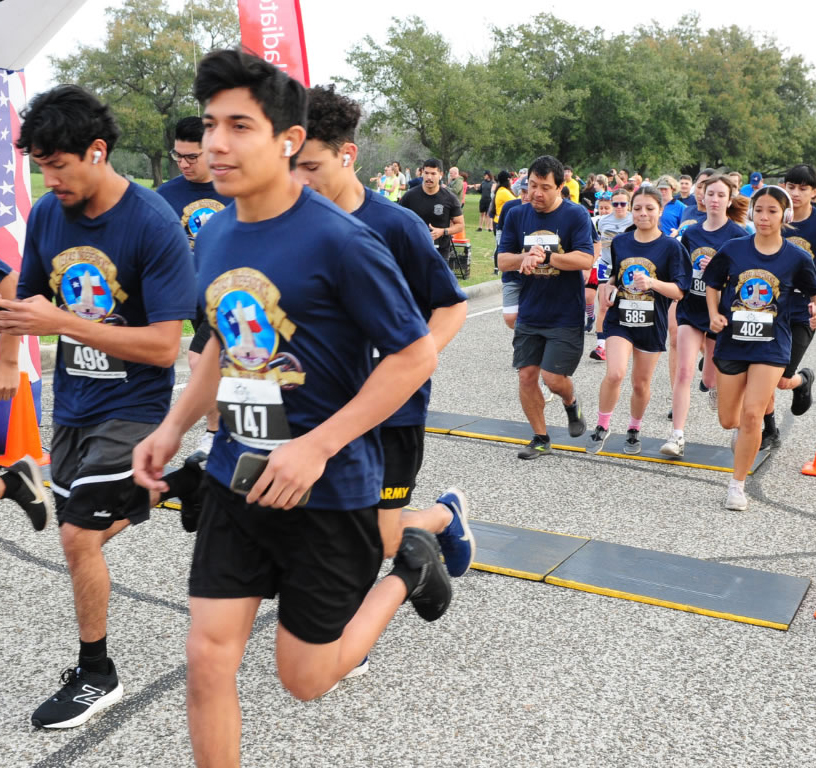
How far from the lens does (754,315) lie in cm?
593

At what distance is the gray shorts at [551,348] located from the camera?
6.84 metres

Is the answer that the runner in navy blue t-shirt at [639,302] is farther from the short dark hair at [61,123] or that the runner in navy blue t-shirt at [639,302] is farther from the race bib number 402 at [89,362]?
the short dark hair at [61,123]

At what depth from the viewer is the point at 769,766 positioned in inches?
120

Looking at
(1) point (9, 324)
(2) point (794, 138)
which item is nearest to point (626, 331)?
(1) point (9, 324)

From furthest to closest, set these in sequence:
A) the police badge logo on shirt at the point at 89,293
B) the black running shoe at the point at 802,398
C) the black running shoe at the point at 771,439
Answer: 1. the black running shoe at the point at 802,398
2. the black running shoe at the point at 771,439
3. the police badge logo on shirt at the point at 89,293

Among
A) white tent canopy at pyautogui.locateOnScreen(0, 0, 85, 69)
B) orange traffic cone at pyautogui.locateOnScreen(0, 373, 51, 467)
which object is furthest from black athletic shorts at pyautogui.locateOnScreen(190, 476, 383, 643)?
white tent canopy at pyautogui.locateOnScreen(0, 0, 85, 69)

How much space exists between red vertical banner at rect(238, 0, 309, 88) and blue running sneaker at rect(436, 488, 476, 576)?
8350mm

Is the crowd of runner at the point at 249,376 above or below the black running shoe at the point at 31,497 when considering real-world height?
above

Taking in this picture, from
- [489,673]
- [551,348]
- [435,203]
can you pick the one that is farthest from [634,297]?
[435,203]

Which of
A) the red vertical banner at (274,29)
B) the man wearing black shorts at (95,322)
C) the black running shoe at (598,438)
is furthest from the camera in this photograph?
the red vertical banner at (274,29)

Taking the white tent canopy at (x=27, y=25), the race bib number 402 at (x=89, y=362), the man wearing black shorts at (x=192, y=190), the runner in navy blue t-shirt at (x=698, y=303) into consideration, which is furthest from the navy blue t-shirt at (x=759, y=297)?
the white tent canopy at (x=27, y=25)

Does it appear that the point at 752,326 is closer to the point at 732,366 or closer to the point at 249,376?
the point at 732,366

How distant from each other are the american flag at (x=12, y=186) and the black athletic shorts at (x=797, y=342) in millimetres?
5166

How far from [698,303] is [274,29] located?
635 centimetres
